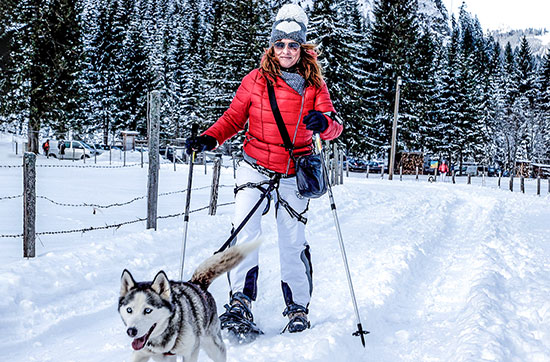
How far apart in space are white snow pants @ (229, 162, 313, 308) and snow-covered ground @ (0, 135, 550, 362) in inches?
15.4

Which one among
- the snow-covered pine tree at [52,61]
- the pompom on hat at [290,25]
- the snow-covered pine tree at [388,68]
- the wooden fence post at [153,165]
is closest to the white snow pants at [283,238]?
the pompom on hat at [290,25]

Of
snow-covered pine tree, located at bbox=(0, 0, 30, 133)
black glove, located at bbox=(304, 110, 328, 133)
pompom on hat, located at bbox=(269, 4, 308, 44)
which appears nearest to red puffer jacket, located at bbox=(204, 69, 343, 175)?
black glove, located at bbox=(304, 110, 328, 133)

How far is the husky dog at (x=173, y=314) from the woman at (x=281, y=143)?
87 cm

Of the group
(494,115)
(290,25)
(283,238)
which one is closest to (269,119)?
(290,25)

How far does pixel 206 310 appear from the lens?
9.27 feet

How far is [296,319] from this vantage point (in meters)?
3.82

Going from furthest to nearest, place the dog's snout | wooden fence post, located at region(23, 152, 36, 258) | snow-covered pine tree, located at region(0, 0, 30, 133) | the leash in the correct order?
snow-covered pine tree, located at region(0, 0, 30, 133) < wooden fence post, located at region(23, 152, 36, 258) < the leash < the dog's snout

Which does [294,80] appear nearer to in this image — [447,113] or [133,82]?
[447,113]

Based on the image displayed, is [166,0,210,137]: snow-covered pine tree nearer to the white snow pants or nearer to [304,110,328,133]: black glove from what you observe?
the white snow pants

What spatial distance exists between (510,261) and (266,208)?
177 inches

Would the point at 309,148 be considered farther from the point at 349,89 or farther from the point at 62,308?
the point at 349,89

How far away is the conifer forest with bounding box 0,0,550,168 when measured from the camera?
32.2m

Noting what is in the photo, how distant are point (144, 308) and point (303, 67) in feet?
8.01

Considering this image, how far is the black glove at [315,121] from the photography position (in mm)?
3586
